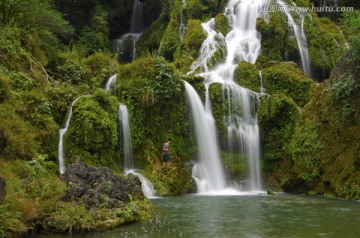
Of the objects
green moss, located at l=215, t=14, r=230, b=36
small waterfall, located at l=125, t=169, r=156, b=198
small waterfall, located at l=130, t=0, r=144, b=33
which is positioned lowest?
small waterfall, located at l=125, t=169, r=156, b=198

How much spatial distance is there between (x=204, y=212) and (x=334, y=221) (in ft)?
11.4

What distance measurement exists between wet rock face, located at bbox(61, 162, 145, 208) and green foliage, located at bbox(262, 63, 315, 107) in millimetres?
11878

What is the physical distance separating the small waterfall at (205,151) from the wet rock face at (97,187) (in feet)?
20.0

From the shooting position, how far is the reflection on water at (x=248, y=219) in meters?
8.59

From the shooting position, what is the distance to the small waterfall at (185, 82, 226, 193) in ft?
56.0

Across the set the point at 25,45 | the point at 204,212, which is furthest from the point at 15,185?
the point at 25,45

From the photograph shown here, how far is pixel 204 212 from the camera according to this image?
37.0 ft

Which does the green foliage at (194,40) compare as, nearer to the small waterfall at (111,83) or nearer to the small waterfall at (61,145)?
the small waterfall at (111,83)

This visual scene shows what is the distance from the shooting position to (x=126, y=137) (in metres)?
17.0

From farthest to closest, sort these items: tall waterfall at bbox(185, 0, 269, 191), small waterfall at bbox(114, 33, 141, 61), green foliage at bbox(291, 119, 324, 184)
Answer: small waterfall at bbox(114, 33, 141, 61) → tall waterfall at bbox(185, 0, 269, 191) → green foliage at bbox(291, 119, 324, 184)

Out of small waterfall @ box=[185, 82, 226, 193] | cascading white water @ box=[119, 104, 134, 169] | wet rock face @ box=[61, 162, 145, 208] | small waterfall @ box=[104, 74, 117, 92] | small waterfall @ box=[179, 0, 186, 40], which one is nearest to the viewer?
wet rock face @ box=[61, 162, 145, 208]

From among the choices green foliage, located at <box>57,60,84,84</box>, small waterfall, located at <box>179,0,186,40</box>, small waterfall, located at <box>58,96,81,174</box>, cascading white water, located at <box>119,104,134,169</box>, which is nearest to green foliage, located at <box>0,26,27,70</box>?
green foliage, located at <box>57,60,84,84</box>

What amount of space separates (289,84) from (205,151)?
622cm

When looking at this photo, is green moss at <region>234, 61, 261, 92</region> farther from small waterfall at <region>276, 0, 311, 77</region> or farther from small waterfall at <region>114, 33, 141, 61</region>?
small waterfall at <region>114, 33, 141, 61</region>
